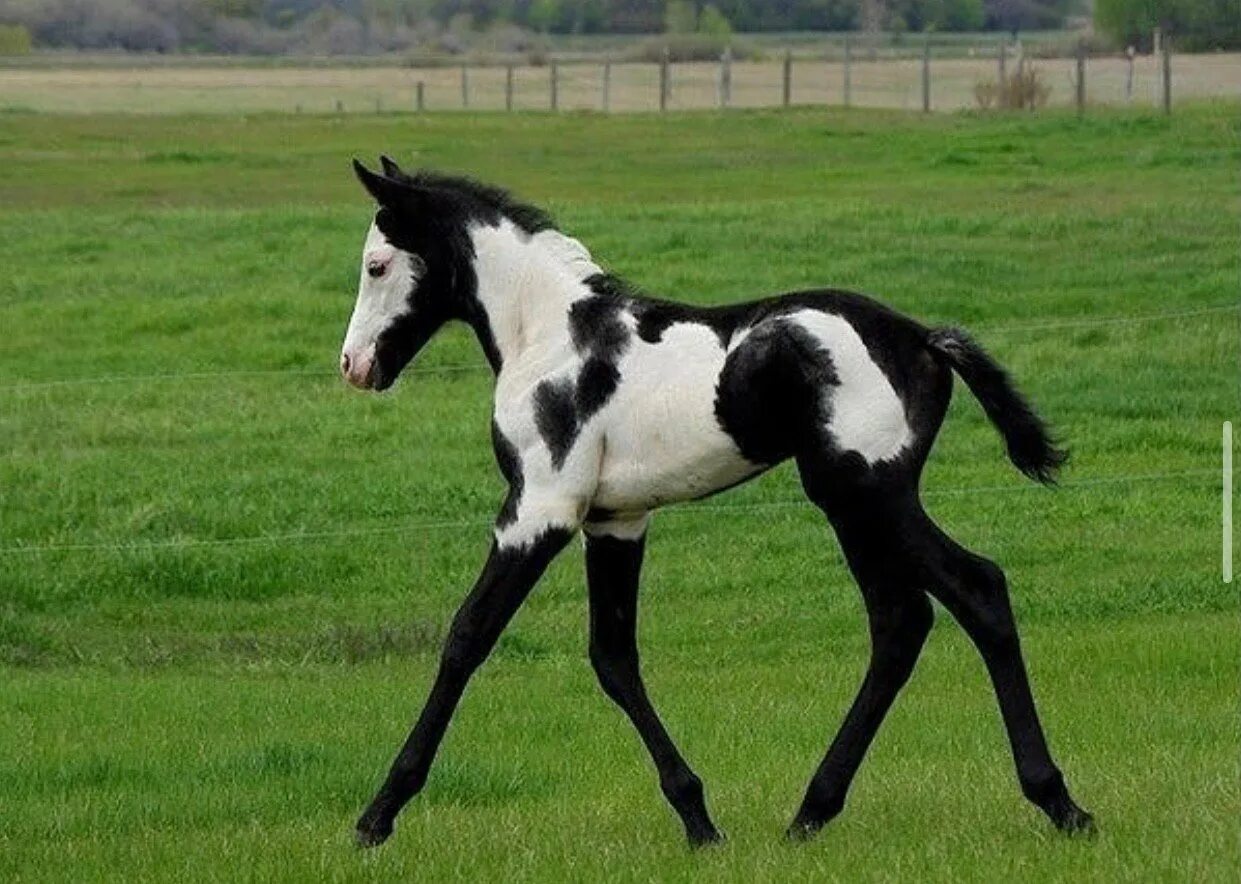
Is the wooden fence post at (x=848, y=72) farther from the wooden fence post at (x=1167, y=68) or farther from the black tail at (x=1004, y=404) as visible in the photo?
the black tail at (x=1004, y=404)

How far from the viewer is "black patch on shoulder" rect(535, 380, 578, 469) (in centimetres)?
764

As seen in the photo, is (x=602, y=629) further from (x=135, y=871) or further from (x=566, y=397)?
(x=135, y=871)

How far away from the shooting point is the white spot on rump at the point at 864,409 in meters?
7.32

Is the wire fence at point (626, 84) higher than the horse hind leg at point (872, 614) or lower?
lower

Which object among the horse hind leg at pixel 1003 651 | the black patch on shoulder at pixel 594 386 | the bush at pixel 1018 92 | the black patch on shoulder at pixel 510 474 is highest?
the black patch on shoulder at pixel 594 386

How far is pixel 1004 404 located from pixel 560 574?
357 inches

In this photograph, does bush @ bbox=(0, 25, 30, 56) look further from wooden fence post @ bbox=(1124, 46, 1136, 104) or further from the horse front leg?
the horse front leg

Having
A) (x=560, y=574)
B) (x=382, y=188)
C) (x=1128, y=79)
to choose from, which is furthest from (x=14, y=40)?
(x=382, y=188)

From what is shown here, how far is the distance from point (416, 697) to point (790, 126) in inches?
1470

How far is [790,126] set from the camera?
49062 mm

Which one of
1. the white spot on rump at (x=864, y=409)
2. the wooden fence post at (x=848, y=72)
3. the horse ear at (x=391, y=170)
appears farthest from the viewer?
the wooden fence post at (x=848, y=72)

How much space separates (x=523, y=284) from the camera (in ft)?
26.3

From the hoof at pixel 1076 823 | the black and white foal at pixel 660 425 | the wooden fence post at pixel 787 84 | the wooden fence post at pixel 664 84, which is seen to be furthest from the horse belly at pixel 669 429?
the wooden fence post at pixel 664 84

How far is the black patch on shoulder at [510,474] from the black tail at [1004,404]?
1182 mm
